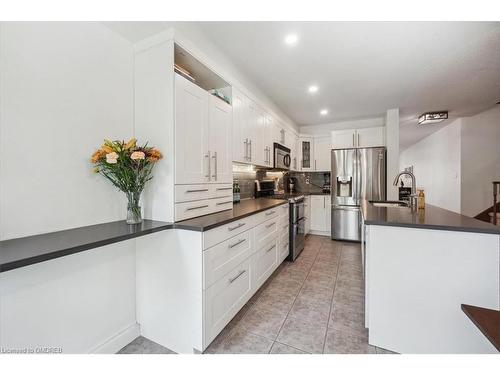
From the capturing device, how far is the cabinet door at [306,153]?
4.81m

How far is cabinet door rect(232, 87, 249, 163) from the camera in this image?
231 centimetres

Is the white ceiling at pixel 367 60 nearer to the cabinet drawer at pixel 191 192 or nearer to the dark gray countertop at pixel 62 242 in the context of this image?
the cabinet drawer at pixel 191 192

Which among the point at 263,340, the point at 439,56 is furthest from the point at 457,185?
the point at 263,340

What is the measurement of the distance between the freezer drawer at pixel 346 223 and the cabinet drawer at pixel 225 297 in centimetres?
279

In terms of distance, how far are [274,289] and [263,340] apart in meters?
0.78

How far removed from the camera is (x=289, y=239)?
314 centimetres

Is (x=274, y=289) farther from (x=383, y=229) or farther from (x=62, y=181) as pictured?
(x=62, y=181)

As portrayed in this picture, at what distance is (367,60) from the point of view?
228cm

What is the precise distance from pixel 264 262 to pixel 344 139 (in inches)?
124

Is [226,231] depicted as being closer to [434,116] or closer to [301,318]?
[301,318]

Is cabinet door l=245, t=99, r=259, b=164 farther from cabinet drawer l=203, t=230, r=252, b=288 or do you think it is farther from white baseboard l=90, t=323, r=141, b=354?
white baseboard l=90, t=323, r=141, b=354

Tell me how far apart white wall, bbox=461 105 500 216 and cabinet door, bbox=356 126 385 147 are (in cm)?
229

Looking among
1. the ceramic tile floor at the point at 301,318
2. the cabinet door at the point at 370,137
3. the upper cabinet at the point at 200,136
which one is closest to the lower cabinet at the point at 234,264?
the ceramic tile floor at the point at 301,318

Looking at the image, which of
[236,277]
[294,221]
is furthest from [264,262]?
[294,221]
